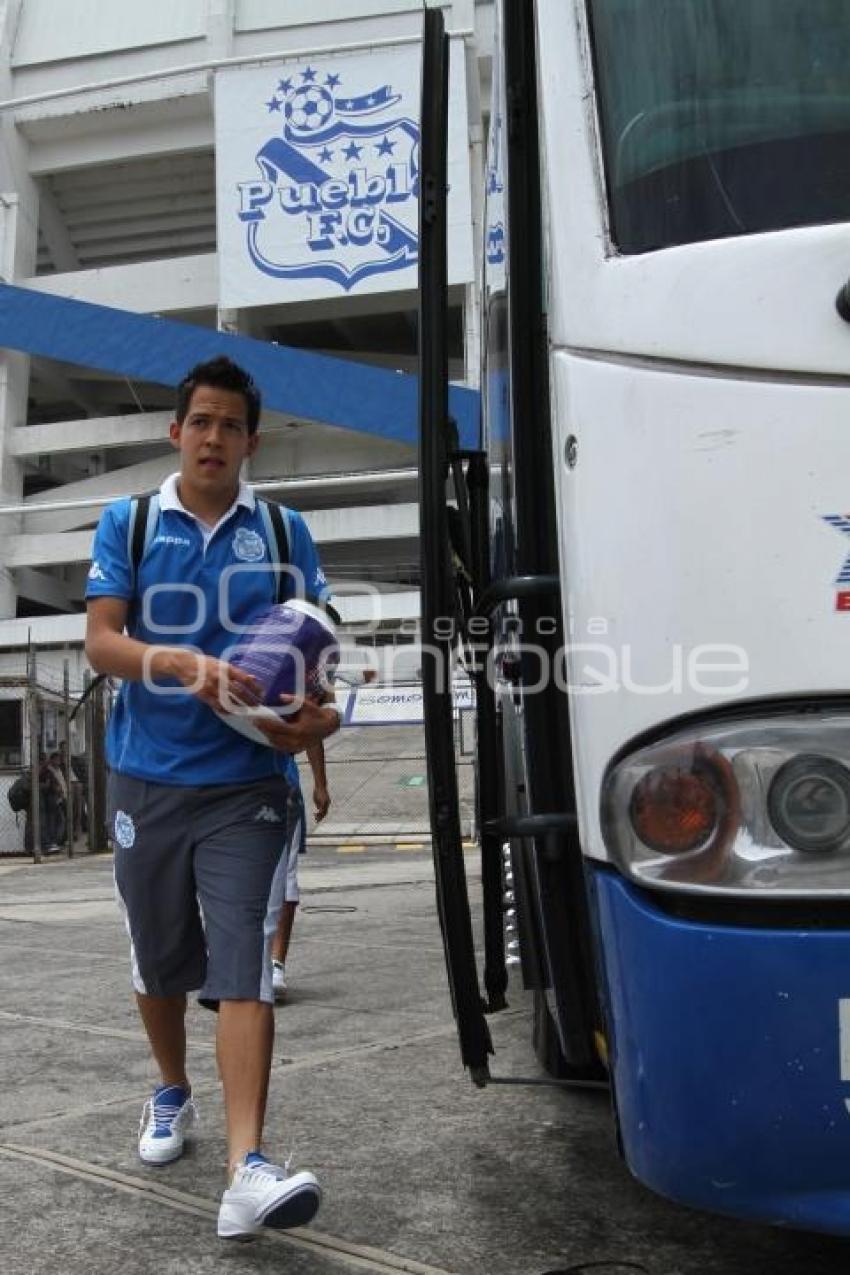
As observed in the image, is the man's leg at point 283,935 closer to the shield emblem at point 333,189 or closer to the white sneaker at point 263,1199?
the white sneaker at point 263,1199

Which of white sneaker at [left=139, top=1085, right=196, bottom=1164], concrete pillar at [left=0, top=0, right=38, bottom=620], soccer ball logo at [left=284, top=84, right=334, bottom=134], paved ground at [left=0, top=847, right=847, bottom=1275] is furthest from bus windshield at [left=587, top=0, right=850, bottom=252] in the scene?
concrete pillar at [left=0, top=0, right=38, bottom=620]

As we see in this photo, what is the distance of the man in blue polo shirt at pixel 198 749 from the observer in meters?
2.83

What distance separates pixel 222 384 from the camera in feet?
10.2

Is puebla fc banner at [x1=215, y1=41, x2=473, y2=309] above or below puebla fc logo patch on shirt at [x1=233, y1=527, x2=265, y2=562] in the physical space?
above

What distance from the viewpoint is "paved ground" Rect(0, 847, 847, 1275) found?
253cm

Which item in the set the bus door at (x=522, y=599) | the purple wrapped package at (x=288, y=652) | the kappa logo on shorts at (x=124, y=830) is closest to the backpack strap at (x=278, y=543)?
the purple wrapped package at (x=288, y=652)

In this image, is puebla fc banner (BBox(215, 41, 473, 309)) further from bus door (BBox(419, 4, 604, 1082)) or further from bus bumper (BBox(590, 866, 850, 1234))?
bus bumper (BBox(590, 866, 850, 1234))

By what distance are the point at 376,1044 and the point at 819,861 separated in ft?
9.95

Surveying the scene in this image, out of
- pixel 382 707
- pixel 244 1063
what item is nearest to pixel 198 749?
pixel 244 1063

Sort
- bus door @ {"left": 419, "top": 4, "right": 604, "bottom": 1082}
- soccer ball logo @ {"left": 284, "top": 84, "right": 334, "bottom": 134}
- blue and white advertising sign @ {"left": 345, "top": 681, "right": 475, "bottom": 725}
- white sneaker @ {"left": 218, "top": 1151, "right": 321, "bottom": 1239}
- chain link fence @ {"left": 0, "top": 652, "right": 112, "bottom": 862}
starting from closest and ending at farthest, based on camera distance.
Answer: bus door @ {"left": 419, "top": 4, "right": 604, "bottom": 1082} → white sneaker @ {"left": 218, "top": 1151, "right": 321, "bottom": 1239} → chain link fence @ {"left": 0, "top": 652, "right": 112, "bottom": 862} → blue and white advertising sign @ {"left": 345, "top": 681, "right": 475, "bottom": 725} → soccer ball logo @ {"left": 284, "top": 84, "right": 334, "bottom": 134}

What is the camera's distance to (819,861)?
1.73m

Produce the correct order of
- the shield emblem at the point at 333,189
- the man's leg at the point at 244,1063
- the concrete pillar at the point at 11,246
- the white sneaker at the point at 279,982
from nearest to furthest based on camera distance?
the man's leg at the point at 244,1063
the white sneaker at the point at 279,982
the shield emblem at the point at 333,189
the concrete pillar at the point at 11,246

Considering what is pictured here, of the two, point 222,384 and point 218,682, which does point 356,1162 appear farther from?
point 222,384

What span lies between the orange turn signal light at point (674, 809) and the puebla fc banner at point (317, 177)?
1454 inches
